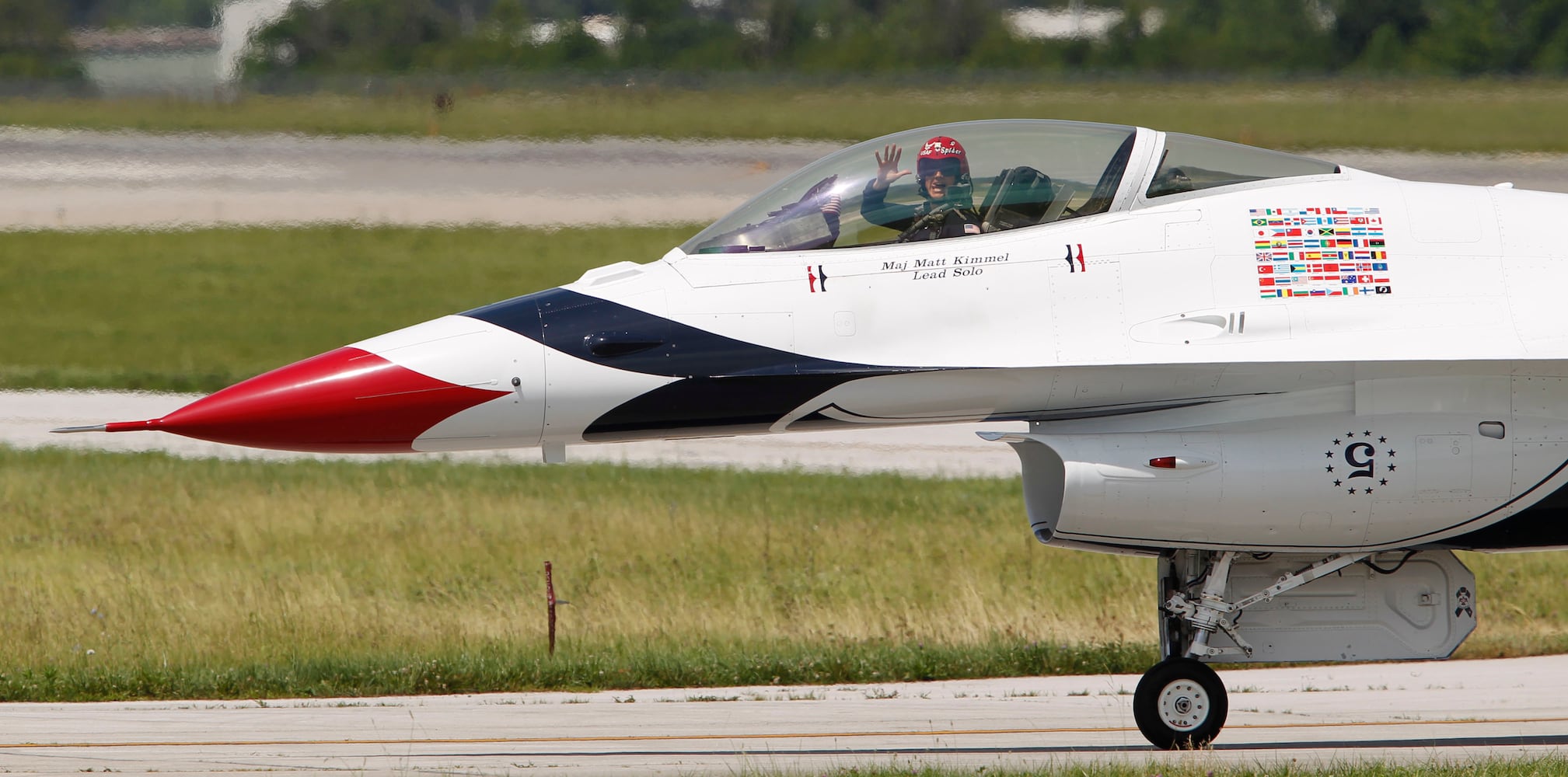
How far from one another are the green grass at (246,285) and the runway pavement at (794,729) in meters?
17.3

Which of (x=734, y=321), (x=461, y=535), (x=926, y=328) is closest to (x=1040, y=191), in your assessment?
(x=926, y=328)

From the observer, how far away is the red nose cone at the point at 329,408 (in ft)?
27.1

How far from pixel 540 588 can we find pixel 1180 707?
6568 mm

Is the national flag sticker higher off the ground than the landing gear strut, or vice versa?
the national flag sticker

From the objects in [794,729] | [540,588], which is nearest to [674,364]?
[794,729]

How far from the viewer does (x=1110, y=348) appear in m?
8.58

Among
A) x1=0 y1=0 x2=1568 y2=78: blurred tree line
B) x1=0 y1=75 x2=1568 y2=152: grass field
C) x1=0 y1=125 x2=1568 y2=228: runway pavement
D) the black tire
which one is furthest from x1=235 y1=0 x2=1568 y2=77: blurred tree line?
the black tire

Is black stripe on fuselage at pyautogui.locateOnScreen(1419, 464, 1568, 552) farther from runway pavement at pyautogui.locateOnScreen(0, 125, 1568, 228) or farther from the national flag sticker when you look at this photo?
runway pavement at pyautogui.locateOnScreen(0, 125, 1568, 228)

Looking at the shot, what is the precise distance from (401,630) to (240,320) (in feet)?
61.7

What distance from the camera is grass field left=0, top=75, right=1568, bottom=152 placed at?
1081 inches

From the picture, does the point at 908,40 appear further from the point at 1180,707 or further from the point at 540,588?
the point at 1180,707

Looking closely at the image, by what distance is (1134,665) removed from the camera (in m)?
12.0

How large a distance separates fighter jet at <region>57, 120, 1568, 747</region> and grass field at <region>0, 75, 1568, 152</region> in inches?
739

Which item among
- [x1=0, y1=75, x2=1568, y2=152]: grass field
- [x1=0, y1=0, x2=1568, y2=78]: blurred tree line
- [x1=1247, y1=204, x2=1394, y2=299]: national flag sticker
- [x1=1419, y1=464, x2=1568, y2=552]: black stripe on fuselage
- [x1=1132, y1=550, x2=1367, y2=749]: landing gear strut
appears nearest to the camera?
[x1=1247, y1=204, x2=1394, y2=299]: national flag sticker
